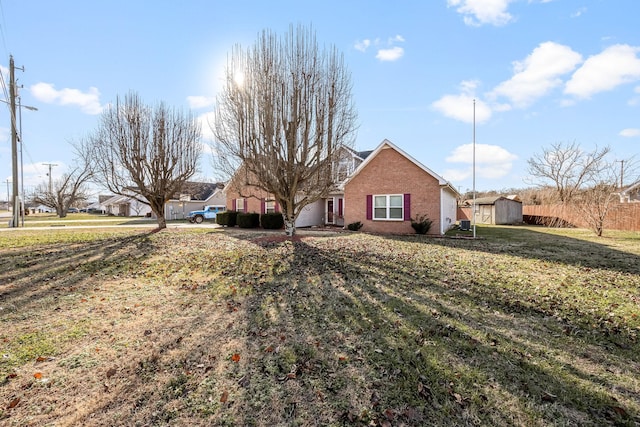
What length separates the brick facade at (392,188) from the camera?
17.3m

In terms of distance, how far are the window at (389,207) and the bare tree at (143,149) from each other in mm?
12151

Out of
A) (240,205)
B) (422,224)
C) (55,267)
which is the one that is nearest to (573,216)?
(422,224)

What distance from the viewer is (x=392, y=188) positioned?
1833cm

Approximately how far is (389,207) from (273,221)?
8.00 m

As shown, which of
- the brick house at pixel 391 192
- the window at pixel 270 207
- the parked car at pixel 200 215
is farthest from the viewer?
the parked car at pixel 200 215

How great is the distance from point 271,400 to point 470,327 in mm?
3252

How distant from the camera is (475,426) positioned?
2.58m

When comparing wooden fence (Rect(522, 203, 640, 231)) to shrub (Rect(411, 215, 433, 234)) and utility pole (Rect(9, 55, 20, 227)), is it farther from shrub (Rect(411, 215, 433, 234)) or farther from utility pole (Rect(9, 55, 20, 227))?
utility pole (Rect(9, 55, 20, 227))

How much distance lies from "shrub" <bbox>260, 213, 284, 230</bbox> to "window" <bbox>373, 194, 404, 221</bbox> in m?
6.59

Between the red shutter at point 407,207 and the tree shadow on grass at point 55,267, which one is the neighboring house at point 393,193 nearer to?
the red shutter at point 407,207

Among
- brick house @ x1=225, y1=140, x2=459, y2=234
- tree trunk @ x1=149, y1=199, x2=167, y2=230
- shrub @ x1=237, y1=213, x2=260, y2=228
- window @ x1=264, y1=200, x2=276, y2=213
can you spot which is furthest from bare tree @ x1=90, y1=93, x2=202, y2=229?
window @ x1=264, y1=200, x2=276, y2=213

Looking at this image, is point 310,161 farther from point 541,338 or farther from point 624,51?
point 624,51

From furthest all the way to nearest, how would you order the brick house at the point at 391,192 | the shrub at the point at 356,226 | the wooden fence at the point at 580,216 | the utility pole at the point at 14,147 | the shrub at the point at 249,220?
the shrub at the point at 249,220, the wooden fence at the point at 580,216, the utility pole at the point at 14,147, the shrub at the point at 356,226, the brick house at the point at 391,192

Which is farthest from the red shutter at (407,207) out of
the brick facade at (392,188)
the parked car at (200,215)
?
the parked car at (200,215)
